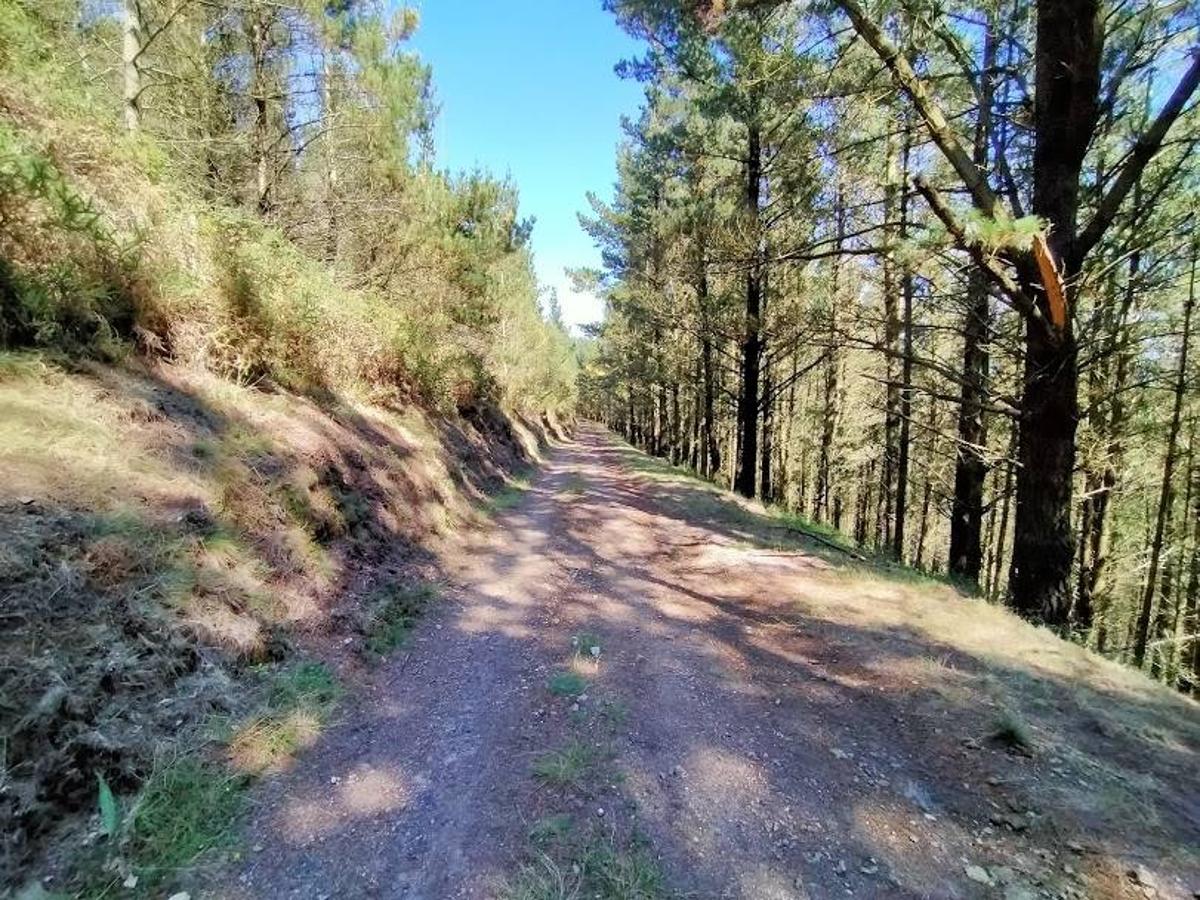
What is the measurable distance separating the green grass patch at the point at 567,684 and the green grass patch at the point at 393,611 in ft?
4.67

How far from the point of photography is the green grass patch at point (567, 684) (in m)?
3.76

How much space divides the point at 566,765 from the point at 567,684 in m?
0.89

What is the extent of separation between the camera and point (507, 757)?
3.09 metres

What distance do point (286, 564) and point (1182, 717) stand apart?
6407 millimetres

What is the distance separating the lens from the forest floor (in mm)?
2316

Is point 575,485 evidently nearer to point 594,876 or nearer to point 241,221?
point 241,221

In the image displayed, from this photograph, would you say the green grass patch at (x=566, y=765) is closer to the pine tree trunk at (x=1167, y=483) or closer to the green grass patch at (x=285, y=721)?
the green grass patch at (x=285, y=721)

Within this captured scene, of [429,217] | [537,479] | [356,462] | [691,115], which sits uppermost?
[691,115]

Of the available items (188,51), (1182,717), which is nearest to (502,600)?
(1182,717)

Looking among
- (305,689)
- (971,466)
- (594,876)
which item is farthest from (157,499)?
(971,466)

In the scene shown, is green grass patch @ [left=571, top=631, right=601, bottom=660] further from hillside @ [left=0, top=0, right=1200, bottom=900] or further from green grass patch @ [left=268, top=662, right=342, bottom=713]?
green grass patch @ [left=268, top=662, right=342, bottom=713]

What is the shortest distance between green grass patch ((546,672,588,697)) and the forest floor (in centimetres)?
1

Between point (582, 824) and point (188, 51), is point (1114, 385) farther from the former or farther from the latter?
point (188, 51)

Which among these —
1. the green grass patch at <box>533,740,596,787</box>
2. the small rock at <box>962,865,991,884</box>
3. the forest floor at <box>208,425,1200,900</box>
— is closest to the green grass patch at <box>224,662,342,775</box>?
the forest floor at <box>208,425,1200,900</box>
